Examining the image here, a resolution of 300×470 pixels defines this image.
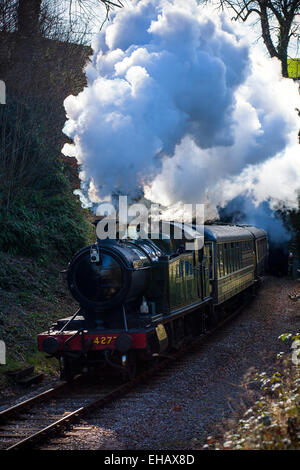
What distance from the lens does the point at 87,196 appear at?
1191 cm

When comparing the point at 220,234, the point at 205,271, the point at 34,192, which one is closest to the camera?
the point at 205,271

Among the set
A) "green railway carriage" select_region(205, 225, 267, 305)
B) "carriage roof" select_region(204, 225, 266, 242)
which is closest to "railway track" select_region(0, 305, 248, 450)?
"green railway carriage" select_region(205, 225, 267, 305)

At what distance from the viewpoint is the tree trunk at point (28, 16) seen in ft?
54.2

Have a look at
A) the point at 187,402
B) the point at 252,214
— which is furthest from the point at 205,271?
the point at 252,214

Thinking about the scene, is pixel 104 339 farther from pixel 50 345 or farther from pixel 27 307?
pixel 27 307

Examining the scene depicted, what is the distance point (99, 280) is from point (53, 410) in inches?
93.4

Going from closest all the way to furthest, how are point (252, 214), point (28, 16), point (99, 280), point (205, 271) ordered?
point (99, 280)
point (205, 271)
point (28, 16)
point (252, 214)

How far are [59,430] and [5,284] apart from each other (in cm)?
748

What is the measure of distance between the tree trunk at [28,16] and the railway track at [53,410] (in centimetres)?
1172

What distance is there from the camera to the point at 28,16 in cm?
1670

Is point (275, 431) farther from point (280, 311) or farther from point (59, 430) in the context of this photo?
point (280, 311)

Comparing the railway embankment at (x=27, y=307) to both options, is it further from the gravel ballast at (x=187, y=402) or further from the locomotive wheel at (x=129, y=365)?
the gravel ballast at (x=187, y=402)
